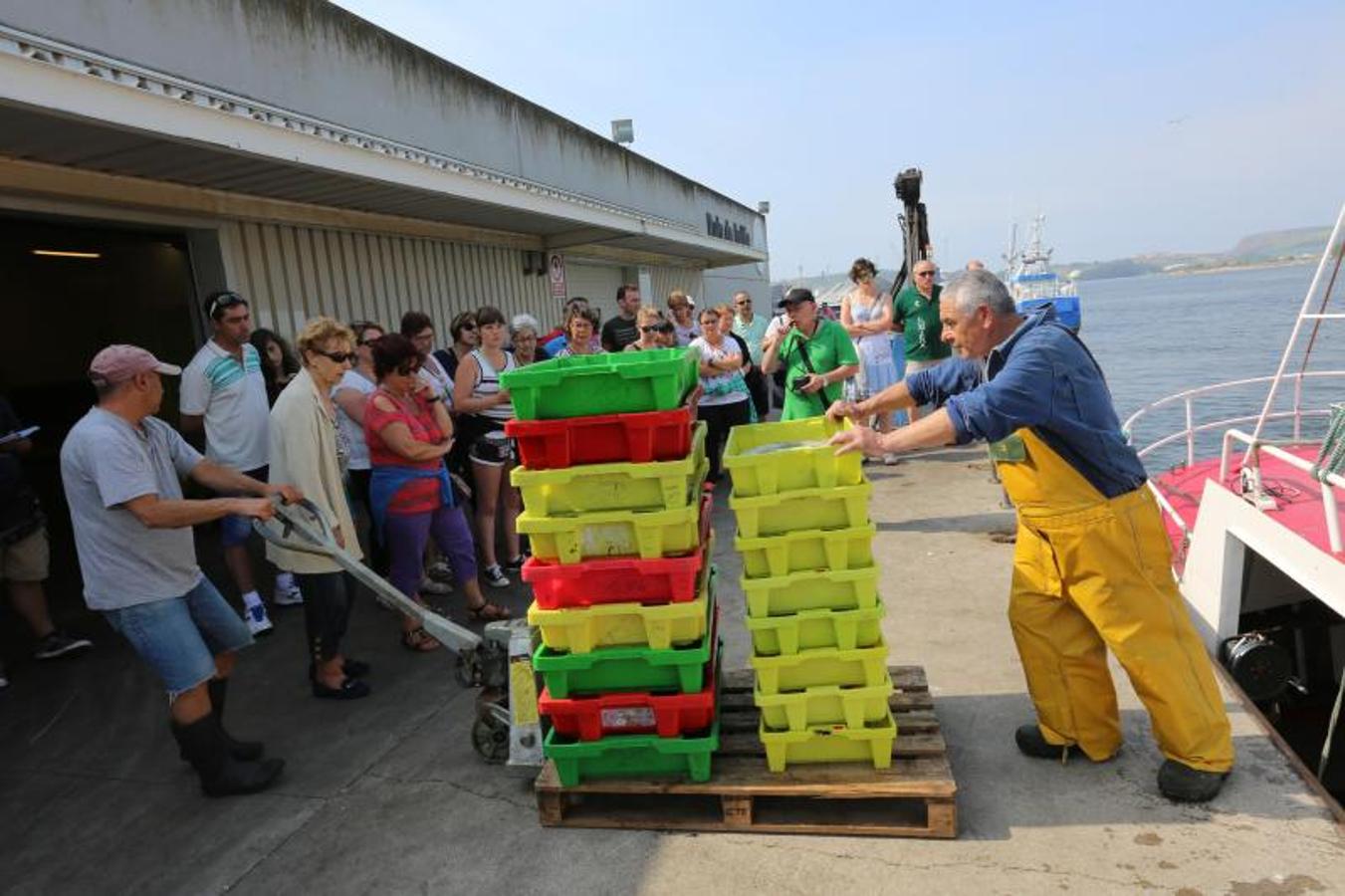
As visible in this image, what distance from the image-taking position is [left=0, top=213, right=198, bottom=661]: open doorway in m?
7.82

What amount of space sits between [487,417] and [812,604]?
3365 mm

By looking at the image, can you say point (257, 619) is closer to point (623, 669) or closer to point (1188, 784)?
point (623, 669)

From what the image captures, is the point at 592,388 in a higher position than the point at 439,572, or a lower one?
higher

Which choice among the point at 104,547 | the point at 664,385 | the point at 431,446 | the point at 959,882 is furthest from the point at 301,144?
the point at 959,882

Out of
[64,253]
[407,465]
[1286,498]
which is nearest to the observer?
[1286,498]

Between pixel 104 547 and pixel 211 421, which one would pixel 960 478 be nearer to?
pixel 211 421

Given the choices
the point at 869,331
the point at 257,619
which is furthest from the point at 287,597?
the point at 869,331

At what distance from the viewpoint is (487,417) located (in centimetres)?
592

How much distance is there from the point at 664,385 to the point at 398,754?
2.33 m

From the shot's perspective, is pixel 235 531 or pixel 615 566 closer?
pixel 615 566

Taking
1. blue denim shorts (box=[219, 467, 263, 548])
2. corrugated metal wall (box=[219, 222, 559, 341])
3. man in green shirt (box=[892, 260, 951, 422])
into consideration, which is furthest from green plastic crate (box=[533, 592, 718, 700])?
man in green shirt (box=[892, 260, 951, 422])

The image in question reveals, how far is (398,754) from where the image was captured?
396 centimetres

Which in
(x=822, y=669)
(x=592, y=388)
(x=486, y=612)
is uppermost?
(x=592, y=388)

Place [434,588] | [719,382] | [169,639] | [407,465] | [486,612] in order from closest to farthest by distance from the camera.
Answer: [169,639]
[407,465]
[486,612]
[434,588]
[719,382]
